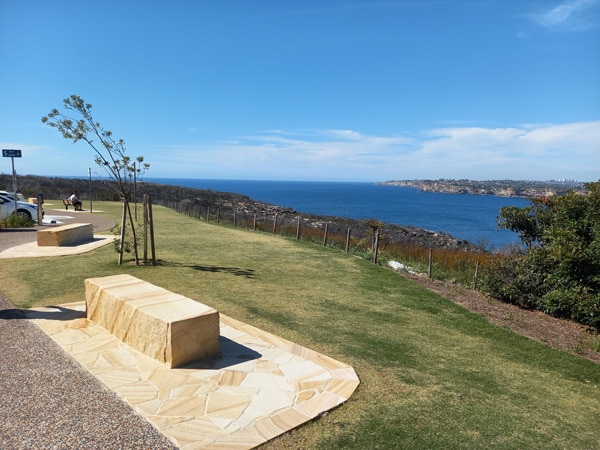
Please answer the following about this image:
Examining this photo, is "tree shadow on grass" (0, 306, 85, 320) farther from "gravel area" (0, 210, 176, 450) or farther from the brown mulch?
the brown mulch

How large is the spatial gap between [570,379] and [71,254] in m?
11.5

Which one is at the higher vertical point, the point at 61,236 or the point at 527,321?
the point at 61,236

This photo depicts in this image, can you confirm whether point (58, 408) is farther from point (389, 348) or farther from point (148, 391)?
point (389, 348)

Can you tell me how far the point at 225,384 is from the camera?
4188mm

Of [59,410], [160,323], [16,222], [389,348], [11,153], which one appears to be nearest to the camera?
[59,410]

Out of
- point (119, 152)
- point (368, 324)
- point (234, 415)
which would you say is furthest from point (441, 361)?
point (119, 152)

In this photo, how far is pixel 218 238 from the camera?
1602cm

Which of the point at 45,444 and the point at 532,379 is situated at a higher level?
the point at 45,444

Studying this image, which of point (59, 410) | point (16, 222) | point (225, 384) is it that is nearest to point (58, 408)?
point (59, 410)

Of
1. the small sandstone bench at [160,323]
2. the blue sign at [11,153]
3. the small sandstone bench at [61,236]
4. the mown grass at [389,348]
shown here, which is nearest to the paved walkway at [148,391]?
the small sandstone bench at [160,323]

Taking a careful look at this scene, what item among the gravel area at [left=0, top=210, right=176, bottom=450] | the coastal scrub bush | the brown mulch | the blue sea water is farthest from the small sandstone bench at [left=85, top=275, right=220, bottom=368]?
the blue sea water

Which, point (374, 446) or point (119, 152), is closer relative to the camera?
point (374, 446)

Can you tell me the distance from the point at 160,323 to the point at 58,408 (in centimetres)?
126

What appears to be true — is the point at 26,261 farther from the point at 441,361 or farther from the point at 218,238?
the point at 441,361
